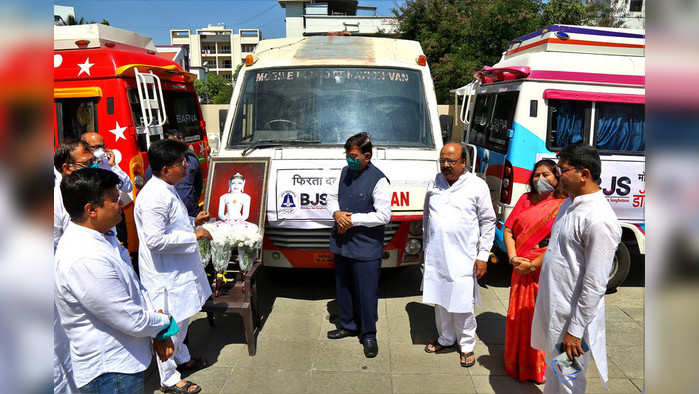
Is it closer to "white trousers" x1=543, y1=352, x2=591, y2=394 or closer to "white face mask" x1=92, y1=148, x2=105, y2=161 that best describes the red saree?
"white trousers" x1=543, y1=352, x2=591, y2=394

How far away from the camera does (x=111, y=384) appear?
7.23ft

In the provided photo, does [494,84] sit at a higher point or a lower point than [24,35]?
higher

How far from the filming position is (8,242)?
95 centimetres

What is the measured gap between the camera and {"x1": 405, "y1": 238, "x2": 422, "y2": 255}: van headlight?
4.97 meters

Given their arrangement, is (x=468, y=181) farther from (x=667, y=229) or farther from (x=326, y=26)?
(x=326, y=26)

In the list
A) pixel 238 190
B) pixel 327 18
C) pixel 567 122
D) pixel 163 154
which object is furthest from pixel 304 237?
pixel 327 18

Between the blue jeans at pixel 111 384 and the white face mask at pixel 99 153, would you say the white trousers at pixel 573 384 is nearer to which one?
the blue jeans at pixel 111 384

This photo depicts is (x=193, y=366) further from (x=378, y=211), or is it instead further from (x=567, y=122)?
(x=567, y=122)

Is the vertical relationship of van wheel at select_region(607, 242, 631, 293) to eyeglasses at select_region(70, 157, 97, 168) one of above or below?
below

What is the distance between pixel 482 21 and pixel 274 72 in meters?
12.4

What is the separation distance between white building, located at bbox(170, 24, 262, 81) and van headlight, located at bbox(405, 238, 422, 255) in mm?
74369

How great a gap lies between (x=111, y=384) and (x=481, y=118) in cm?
637

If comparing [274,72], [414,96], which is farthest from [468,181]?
[274,72]

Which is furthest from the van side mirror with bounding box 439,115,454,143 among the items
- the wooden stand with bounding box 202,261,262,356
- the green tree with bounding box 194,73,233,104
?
the green tree with bounding box 194,73,233,104
